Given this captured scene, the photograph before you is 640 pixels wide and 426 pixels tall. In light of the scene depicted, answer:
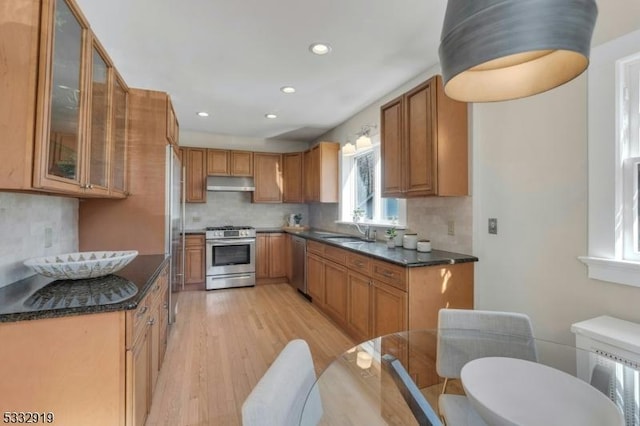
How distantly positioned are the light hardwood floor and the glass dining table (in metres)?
0.71

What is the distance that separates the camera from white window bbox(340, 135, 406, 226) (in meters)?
3.70

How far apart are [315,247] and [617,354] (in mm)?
3002

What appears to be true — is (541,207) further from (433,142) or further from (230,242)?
(230,242)

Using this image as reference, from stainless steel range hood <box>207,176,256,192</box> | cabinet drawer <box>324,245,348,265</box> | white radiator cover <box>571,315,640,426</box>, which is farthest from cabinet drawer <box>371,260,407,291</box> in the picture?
stainless steel range hood <box>207,176,256,192</box>

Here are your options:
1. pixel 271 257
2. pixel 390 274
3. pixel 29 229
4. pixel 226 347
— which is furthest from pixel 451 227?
pixel 271 257

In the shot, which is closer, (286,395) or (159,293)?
(286,395)

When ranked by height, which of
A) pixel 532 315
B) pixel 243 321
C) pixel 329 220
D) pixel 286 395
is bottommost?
pixel 243 321

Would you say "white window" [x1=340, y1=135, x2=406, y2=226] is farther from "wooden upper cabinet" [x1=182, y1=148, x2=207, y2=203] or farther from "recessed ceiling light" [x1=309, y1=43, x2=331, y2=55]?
"wooden upper cabinet" [x1=182, y1=148, x2=207, y2=203]

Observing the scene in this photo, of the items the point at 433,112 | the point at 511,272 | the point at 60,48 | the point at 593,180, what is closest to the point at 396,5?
the point at 433,112

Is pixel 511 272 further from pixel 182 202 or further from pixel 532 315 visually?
pixel 182 202

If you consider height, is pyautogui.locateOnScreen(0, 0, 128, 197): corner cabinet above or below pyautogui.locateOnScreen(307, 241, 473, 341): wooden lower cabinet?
above

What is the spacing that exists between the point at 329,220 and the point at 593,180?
375cm

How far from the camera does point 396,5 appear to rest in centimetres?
197

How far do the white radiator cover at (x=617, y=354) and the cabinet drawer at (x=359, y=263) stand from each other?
4.94 ft
